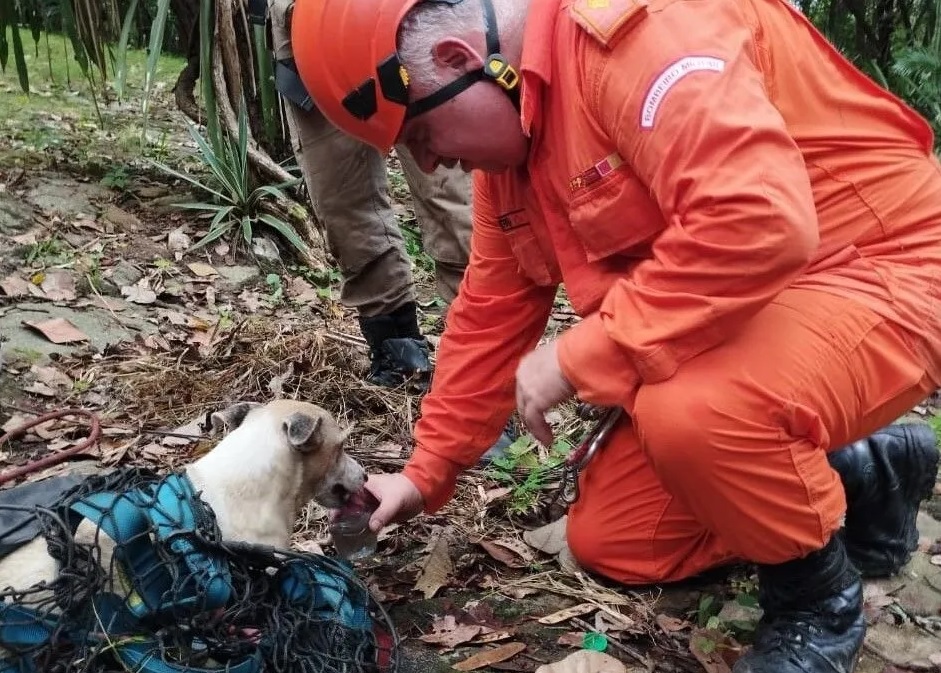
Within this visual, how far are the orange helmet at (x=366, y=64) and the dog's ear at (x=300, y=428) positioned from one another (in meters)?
0.77

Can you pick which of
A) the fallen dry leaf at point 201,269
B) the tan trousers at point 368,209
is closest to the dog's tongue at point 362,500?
the tan trousers at point 368,209

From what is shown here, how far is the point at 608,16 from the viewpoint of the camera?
5.49ft

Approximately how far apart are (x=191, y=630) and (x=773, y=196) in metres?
1.41

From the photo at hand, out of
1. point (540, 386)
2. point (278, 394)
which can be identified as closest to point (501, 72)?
point (540, 386)

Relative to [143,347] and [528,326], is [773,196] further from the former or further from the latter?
[143,347]

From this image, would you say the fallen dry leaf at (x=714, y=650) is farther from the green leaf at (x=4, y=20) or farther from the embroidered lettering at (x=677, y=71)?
the green leaf at (x=4, y=20)

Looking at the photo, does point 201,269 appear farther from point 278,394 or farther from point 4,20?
point 4,20

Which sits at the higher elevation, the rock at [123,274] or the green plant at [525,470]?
the rock at [123,274]

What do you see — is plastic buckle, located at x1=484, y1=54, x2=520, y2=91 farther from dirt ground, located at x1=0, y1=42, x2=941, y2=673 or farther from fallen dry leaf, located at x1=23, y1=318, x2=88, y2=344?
fallen dry leaf, located at x1=23, y1=318, x2=88, y2=344

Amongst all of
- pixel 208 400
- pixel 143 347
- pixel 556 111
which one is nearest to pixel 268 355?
pixel 208 400

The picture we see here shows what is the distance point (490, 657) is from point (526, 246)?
3.28ft

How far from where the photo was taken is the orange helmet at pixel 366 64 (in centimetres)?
177

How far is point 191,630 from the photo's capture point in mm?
1857

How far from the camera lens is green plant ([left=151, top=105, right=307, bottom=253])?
506 cm
